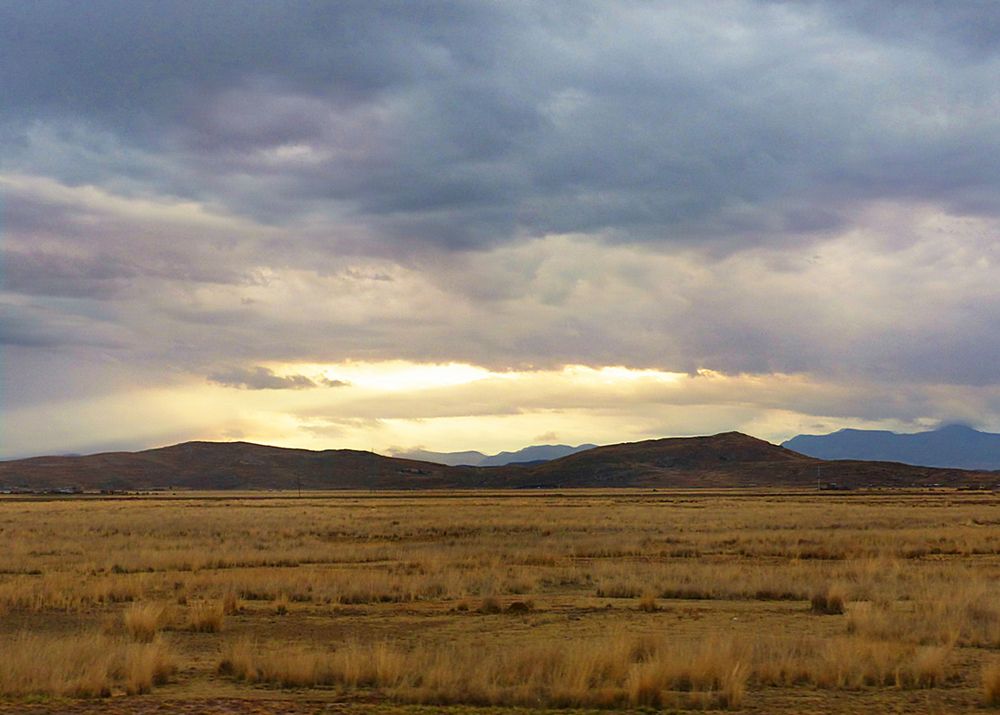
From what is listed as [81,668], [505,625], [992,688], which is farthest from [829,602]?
[81,668]

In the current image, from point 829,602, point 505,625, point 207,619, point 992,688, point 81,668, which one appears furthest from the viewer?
point 829,602

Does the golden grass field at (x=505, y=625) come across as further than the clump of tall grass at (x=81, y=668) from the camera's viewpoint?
No

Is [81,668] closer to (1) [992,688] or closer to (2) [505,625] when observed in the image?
(2) [505,625]

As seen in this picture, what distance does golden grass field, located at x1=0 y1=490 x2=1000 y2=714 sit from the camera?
13.4m

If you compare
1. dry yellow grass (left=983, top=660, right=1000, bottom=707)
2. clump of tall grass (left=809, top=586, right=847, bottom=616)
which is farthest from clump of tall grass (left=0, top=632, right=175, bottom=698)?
clump of tall grass (left=809, top=586, right=847, bottom=616)

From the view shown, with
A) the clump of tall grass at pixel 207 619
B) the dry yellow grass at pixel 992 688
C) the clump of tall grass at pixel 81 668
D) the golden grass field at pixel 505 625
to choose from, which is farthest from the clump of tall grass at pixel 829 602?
the clump of tall grass at pixel 81 668

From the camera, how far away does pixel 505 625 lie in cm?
2050

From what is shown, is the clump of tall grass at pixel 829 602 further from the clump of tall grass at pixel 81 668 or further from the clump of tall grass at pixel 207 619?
the clump of tall grass at pixel 81 668

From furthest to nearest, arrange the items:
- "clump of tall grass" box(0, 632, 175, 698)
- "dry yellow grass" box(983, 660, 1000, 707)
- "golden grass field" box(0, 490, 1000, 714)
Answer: "clump of tall grass" box(0, 632, 175, 698)
"golden grass field" box(0, 490, 1000, 714)
"dry yellow grass" box(983, 660, 1000, 707)

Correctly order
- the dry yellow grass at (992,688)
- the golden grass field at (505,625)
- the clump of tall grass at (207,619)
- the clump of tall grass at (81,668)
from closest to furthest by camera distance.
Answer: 1. the dry yellow grass at (992,688)
2. the golden grass field at (505,625)
3. the clump of tall grass at (81,668)
4. the clump of tall grass at (207,619)

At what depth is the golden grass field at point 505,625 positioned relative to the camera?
13375 millimetres

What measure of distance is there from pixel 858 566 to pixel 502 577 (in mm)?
11539

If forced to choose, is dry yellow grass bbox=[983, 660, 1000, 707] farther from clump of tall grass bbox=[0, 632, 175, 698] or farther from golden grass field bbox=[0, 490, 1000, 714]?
clump of tall grass bbox=[0, 632, 175, 698]

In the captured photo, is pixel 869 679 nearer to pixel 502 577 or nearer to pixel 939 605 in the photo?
A: pixel 939 605
